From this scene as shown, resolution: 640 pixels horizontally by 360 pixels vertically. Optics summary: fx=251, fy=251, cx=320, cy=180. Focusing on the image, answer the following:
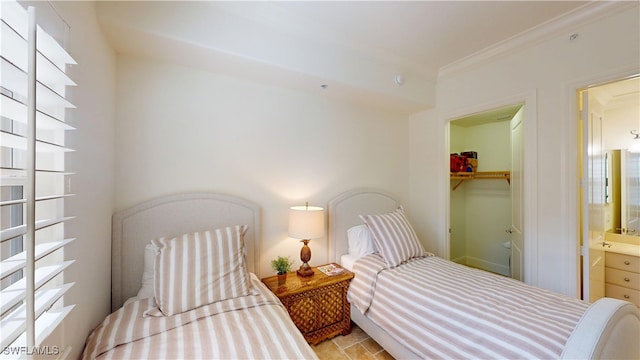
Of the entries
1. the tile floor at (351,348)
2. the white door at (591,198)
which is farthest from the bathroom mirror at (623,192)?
the tile floor at (351,348)

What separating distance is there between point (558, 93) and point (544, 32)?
0.51 metres

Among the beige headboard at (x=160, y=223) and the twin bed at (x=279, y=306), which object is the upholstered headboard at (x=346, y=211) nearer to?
the twin bed at (x=279, y=306)

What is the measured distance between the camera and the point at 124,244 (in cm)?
A: 171

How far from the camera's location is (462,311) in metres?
1.49

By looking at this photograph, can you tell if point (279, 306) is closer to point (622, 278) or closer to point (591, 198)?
point (591, 198)

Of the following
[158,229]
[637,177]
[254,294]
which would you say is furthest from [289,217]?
[637,177]

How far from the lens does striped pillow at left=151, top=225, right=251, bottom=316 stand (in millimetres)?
1449

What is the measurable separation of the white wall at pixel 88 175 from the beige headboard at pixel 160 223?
6 centimetres

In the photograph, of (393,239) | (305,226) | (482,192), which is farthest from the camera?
(482,192)

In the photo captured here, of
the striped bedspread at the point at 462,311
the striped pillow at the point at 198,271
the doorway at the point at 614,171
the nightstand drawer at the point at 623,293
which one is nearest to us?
the striped bedspread at the point at 462,311

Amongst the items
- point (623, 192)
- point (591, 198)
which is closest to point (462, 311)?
point (591, 198)

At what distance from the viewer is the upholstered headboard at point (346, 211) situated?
2592mm

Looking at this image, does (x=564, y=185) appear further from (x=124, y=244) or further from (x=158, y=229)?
(x=124, y=244)

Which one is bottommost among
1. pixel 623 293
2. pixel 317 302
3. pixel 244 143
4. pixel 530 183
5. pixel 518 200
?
pixel 623 293
